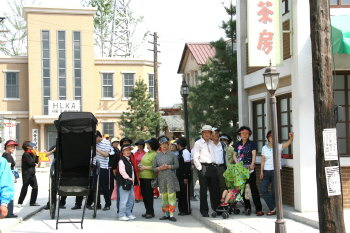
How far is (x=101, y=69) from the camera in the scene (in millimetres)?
43719

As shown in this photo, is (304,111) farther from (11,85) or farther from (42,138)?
(11,85)

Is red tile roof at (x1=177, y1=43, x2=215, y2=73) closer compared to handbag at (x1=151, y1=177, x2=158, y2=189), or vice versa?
handbag at (x1=151, y1=177, x2=158, y2=189)

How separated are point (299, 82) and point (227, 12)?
425 inches

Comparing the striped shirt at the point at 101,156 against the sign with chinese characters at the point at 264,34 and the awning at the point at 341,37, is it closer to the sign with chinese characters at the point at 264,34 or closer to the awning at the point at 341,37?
the sign with chinese characters at the point at 264,34

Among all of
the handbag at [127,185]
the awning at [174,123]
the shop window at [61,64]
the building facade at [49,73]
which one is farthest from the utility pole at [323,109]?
the awning at [174,123]

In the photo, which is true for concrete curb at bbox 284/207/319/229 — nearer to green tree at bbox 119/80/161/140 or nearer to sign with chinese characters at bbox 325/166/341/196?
sign with chinese characters at bbox 325/166/341/196

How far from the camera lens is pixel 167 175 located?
13.0 m

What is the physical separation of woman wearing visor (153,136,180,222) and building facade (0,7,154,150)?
29.5 m

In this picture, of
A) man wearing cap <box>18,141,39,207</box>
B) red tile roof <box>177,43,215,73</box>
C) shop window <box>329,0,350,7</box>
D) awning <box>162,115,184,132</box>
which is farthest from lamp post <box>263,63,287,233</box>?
awning <box>162,115,184,132</box>

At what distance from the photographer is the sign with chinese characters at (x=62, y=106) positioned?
41781mm

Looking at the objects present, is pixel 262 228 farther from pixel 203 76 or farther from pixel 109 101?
pixel 109 101

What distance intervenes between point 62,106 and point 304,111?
104 feet

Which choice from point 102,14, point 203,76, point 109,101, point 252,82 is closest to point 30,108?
point 109,101

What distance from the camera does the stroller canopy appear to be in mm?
13055
